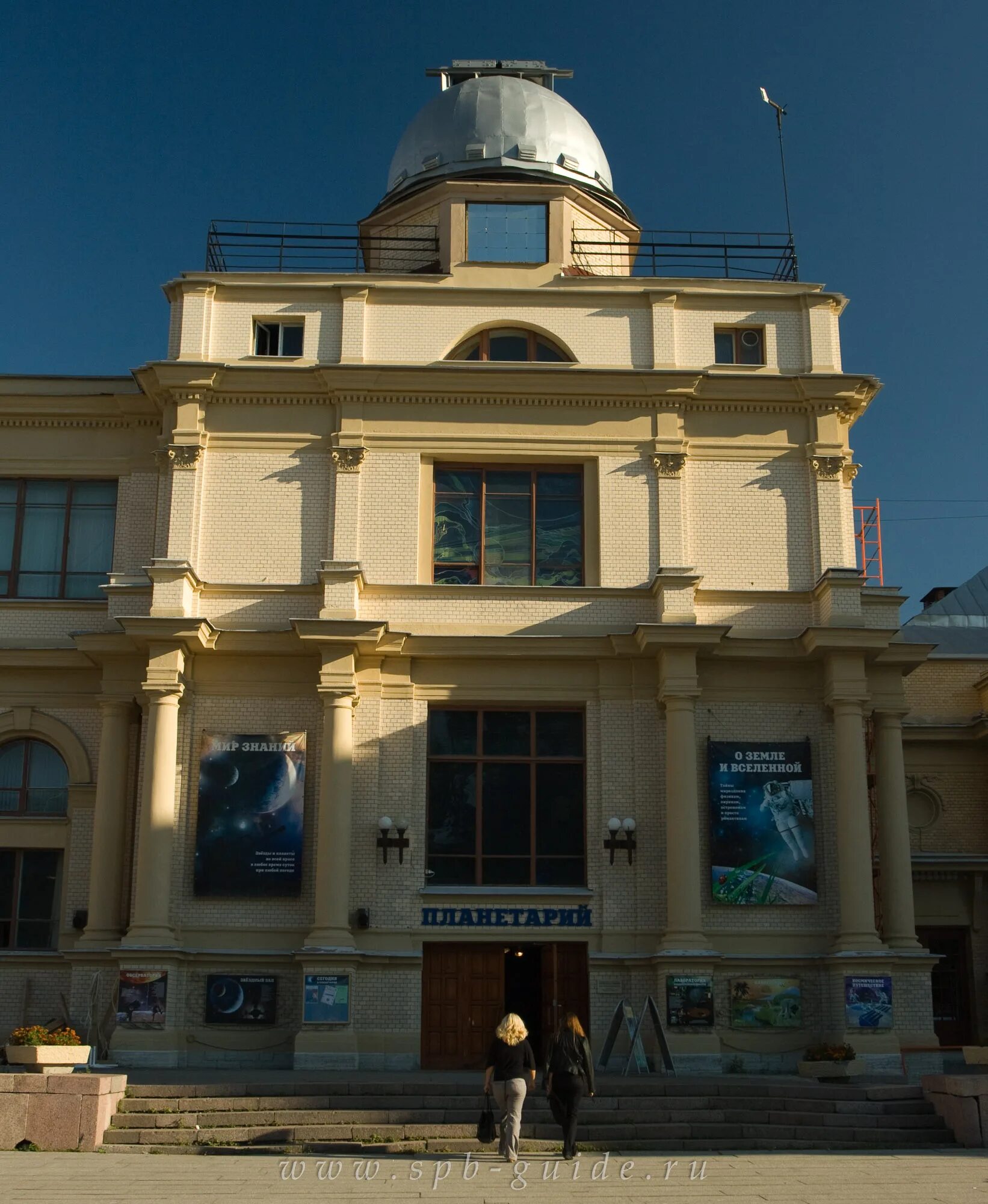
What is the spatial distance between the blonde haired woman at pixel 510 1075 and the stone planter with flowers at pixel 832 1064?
763 centimetres

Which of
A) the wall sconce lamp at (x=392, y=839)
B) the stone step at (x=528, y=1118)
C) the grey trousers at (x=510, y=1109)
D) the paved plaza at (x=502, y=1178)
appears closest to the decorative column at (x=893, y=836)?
the stone step at (x=528, y=1118)

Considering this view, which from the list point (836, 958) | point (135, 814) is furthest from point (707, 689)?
point (135, 814)

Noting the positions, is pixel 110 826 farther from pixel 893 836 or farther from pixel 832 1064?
pixel 893 836

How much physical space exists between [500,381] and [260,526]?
508 cm

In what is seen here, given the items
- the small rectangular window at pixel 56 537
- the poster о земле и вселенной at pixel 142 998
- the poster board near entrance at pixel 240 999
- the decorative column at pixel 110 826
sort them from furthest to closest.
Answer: the small rectangular window at pixel 56 537 < the decorative column at pixel 110 826 < the poster board near entrance at pixel 240 999 < the poster о земле и вселенной at pixel 142 998

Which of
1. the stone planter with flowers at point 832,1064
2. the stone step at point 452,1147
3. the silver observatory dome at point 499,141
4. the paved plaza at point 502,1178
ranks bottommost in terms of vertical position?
the paved plaza at point 502,1178

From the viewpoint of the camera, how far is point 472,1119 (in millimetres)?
18391

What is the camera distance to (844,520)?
2683 centimetres

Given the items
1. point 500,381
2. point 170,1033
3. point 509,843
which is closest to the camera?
point 170,1033

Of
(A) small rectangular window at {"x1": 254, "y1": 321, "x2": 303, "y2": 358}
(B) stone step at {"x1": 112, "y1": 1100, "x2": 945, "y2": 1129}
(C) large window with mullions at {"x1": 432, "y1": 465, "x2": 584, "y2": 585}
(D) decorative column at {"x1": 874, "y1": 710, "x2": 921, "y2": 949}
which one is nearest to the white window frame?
(A) small rectangular window at {"x1": 254, "y1": 321, "x2": 303, "y2": 358}

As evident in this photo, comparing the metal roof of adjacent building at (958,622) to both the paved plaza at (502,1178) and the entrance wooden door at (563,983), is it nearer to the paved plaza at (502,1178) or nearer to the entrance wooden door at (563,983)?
the entrance wooden door at (563,983)

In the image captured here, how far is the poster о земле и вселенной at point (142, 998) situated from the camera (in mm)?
23391

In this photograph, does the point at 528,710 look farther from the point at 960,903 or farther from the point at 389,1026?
the point at 960,903

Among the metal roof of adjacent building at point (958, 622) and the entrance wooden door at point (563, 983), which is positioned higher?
the metal roof of adjacent building at point (958, 622)
